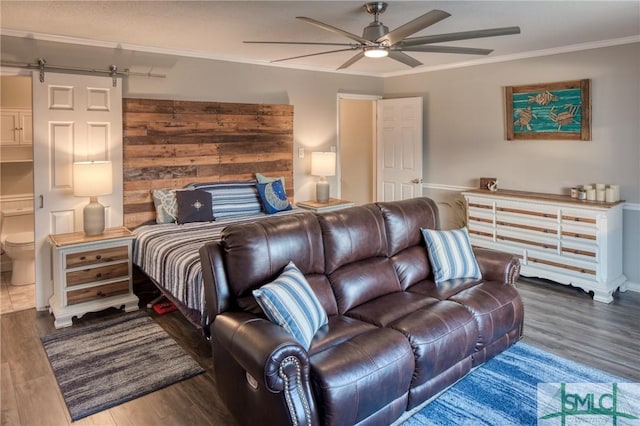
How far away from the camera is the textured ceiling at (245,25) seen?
310 centimetres

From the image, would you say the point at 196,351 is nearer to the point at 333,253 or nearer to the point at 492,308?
the point at 333,253

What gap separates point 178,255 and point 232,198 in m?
1.47

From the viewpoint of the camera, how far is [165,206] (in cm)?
438

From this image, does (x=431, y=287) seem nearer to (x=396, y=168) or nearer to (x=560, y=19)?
(x=560, y=19)

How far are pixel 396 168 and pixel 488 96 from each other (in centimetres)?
157

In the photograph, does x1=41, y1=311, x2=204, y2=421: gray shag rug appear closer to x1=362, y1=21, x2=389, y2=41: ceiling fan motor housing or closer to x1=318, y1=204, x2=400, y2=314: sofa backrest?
x1=318, y1=204, x2=400, y2=314: sofa backrest

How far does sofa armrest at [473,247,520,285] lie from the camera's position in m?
3.25

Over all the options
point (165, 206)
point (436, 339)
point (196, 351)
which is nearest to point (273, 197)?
point (165, 206)

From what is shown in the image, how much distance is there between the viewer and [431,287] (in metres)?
3.10

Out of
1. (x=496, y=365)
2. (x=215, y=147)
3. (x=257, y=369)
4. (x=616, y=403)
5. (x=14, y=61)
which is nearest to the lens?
(x=257, y=369)

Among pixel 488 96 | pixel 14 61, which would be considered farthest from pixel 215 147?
pixel 488 96

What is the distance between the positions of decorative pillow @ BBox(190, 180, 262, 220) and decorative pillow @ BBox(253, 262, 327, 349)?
235 cm

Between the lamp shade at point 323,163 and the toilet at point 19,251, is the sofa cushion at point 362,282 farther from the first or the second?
the toilet at point 19,251

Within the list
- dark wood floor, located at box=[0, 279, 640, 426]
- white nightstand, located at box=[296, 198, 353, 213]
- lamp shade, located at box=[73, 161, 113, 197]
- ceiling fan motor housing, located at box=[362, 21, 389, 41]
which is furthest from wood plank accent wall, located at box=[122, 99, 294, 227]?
ceiling fan motor housing, located at box=[362, 21, 389, 41]
